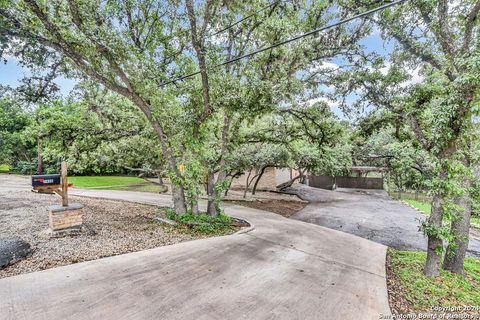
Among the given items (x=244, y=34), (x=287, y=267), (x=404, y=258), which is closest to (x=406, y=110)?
(x=404, y=258)

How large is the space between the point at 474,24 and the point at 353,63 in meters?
3.11

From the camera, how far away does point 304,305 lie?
141 inches

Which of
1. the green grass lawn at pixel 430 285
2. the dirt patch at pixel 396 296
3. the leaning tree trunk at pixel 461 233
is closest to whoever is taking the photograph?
the dirt patch at pixel 396 296

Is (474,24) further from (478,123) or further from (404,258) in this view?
(404,258)

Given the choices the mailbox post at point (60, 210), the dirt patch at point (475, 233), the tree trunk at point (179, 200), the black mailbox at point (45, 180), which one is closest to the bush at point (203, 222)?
the tree trunk at point (179, 200)

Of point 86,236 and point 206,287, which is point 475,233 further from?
point 86,236

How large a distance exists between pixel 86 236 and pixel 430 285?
7623mm

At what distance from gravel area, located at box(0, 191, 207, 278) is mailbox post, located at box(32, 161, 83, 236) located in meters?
0.26

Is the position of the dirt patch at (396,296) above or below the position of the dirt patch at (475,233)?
above

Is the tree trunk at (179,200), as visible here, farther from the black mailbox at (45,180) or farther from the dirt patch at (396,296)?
the dirt patch at (396,296)

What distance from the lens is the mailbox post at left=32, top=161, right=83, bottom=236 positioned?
19.5ft

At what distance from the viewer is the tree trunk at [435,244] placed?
4.87 meters

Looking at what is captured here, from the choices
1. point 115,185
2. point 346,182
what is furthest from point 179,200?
point 346,182

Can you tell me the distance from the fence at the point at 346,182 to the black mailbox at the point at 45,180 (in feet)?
76.0
